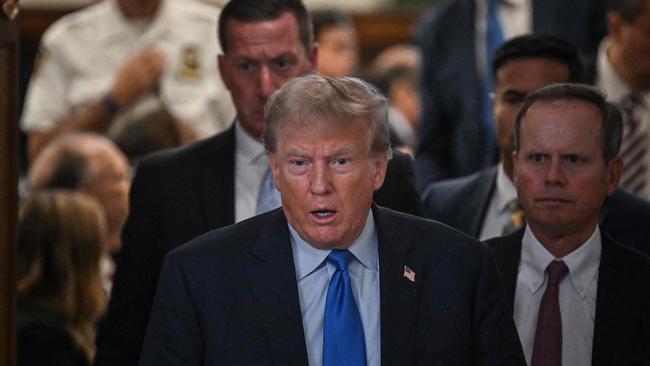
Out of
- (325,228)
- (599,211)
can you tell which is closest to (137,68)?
(599,211)

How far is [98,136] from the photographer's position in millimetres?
6820

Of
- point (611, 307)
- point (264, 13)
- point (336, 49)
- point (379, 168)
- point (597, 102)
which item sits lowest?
point (336, 49)

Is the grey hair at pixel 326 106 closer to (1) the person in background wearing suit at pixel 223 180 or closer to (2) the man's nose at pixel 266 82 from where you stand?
(1) the person in background wearing suit at pixel 223 180

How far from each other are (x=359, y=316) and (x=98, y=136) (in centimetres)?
354

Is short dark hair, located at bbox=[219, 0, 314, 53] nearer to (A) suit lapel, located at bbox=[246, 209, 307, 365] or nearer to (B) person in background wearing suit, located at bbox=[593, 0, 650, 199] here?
(A) suit lapel, located at bbox=[246, 209, 307, 365]

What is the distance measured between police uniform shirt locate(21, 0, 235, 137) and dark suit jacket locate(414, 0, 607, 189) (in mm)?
1090

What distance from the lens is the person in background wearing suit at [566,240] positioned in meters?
4.09

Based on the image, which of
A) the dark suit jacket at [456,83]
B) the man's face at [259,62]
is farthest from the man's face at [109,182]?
the man's face at [259,62]

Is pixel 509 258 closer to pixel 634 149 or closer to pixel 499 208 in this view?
pixel 499 208

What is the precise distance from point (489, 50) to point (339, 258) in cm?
299

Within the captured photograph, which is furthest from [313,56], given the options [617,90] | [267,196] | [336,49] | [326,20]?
[326,20]

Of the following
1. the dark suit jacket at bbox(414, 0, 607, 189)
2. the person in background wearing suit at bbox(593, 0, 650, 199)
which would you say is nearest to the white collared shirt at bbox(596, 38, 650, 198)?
the person in background wearing suit at bbox(593, 0, 650, 199)

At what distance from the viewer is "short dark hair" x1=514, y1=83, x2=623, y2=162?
13.9 ft

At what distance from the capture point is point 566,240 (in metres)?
4.21
